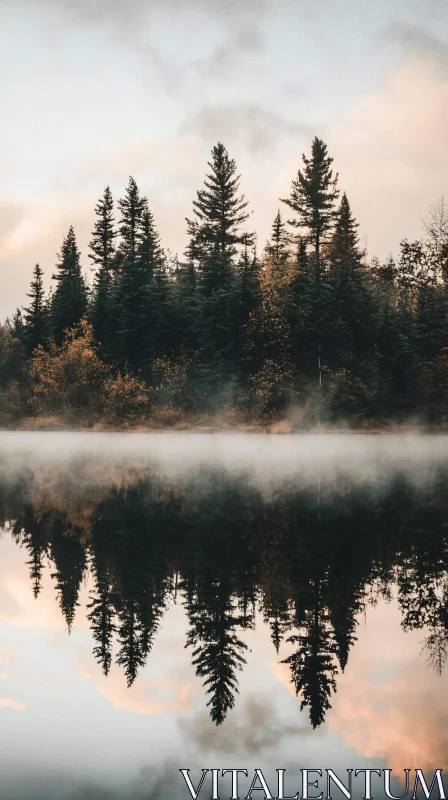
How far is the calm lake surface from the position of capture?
4609mm

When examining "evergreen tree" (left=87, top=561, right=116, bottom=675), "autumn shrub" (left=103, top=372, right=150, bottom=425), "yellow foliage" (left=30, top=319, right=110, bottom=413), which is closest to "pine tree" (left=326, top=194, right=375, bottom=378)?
"autumn shrub" (left=103, top=372, right=150, bottom=425)

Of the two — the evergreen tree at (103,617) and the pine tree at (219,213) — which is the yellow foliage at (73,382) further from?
the evergreen tree at (103,617)

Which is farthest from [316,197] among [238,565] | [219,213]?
[238,565]

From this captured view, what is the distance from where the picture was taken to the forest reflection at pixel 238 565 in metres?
6.61

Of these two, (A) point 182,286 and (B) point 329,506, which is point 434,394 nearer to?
(A) point 182,286

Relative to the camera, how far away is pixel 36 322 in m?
75.8

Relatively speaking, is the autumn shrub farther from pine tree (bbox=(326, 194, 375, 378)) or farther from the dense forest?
pine tree (bbox=(326, 194, 375, 378))

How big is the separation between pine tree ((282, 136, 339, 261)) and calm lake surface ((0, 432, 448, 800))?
54.4m

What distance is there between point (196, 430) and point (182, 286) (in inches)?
657

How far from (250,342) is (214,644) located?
54521 mm

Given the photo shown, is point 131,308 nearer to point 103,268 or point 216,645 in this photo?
point 103,268

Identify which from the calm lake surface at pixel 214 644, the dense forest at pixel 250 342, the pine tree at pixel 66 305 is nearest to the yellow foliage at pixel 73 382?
the dense forest at pixel 250 342

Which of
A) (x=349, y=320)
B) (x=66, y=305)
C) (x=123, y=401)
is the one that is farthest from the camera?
(x=66, y=305)

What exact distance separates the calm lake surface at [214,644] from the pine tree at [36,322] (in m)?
61.3
